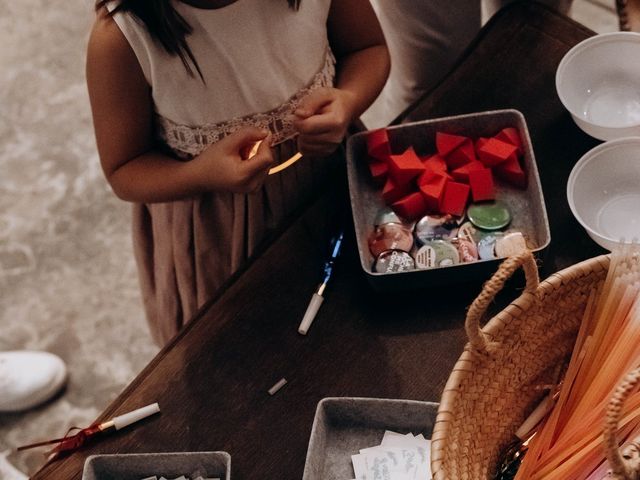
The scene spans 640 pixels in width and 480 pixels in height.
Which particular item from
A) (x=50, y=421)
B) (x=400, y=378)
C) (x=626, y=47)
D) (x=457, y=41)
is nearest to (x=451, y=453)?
(x=400, y=378)

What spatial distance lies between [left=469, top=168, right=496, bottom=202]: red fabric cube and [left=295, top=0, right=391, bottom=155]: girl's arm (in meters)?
0.15

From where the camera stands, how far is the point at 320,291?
937 mm

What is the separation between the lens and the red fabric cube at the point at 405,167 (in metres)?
0.96

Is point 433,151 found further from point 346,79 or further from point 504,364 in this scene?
point 504,364

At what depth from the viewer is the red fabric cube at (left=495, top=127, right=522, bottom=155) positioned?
97 cm

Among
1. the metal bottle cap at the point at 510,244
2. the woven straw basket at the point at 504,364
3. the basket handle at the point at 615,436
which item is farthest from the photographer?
the metal bottle cap at the point at 510,244

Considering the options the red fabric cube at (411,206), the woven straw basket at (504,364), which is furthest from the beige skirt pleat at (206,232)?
the woven straw basket at (504,364)

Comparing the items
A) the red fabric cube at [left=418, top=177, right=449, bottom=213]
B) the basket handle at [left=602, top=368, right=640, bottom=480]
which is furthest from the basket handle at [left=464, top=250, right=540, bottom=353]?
the red fabric cube at [left=418, top=177, right=449, bottom=213]

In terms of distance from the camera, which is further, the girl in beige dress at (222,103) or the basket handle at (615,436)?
the girl in beige dress at (222,103)

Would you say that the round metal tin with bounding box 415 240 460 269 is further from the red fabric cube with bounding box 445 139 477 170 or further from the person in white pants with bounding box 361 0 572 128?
the person in white pants with bounding box 361 0 572 128

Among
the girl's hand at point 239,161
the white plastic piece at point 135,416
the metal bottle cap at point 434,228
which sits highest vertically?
the girl's hand at point 239,161

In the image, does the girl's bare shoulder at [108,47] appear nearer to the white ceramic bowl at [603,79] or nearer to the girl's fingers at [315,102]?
the girl's fingers at [315,102]

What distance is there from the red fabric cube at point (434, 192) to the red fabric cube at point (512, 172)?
0.06m

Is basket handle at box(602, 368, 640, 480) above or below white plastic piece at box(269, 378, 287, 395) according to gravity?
above
